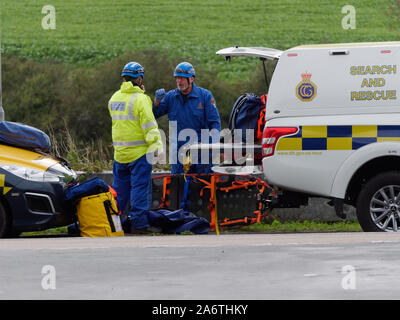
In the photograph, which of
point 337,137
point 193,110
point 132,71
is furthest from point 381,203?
point 132,71

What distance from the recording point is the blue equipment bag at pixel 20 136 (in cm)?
885

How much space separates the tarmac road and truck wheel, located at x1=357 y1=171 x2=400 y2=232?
1.26m

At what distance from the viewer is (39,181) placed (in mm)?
8578

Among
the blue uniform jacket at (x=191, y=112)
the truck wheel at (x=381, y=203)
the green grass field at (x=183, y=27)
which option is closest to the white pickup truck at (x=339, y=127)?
the truck wheel at (x=381, y=203)

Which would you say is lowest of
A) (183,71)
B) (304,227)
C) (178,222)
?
(304,227)

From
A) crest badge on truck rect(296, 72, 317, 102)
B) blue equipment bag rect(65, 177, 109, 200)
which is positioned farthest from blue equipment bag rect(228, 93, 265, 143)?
blue equipment bag rect(65, 177, 109, 200)

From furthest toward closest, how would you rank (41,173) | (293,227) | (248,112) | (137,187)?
(293,227)
(137,187)
(248,112)
(41,173)

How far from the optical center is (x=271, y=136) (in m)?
8.45

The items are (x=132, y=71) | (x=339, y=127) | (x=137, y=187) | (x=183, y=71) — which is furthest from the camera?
(x=183, y=71)

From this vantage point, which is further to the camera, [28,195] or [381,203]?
[28,195]

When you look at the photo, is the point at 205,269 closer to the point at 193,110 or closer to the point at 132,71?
the point at 132,71

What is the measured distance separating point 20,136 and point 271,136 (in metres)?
2.65
